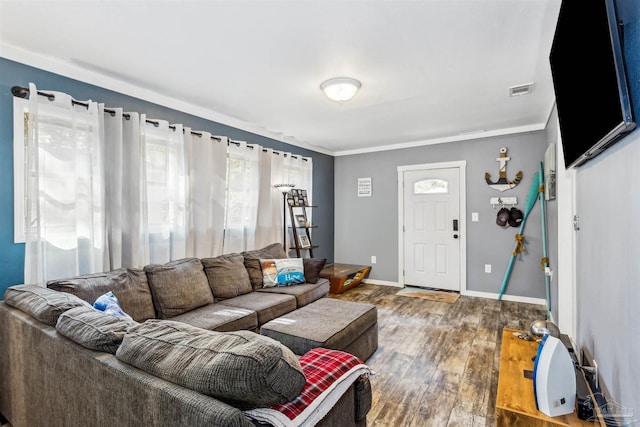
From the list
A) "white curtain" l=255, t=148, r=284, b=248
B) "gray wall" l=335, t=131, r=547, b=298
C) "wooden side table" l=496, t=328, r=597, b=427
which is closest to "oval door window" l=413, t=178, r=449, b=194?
"gray wall" l=335, t=131, r=547, b=298

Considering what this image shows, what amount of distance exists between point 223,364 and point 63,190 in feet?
7.24

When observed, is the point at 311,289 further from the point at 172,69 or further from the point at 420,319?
the point at 172,69

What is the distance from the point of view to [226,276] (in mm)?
3158

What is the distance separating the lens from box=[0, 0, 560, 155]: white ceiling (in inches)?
71.9

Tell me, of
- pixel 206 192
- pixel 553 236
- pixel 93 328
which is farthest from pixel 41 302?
pixel 553 236

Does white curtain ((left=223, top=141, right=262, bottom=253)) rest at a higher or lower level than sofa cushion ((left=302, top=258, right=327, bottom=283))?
higher

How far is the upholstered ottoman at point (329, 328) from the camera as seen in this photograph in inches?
86.7

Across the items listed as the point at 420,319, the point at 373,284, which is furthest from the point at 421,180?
the point at 420,319

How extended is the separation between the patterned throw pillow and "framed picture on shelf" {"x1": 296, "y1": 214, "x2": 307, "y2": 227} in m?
1.20

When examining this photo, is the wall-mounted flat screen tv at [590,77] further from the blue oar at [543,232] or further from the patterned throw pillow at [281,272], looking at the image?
the patterned throw pillow at [281,272]

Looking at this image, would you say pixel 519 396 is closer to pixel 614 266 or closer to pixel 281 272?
pixel 614 266

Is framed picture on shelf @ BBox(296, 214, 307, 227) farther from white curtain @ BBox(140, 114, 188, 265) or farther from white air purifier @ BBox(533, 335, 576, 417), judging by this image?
white air purifier @ BBox(533, 335, 576, 417)

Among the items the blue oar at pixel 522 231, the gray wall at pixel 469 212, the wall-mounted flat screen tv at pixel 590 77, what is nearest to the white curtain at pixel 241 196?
the gray wall at pixel 469 212

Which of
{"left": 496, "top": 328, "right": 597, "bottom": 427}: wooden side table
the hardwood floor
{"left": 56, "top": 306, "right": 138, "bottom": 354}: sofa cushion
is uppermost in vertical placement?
{"left": 56, "top": 306, "right": 138, "bottom": 354}: sofa cushion
